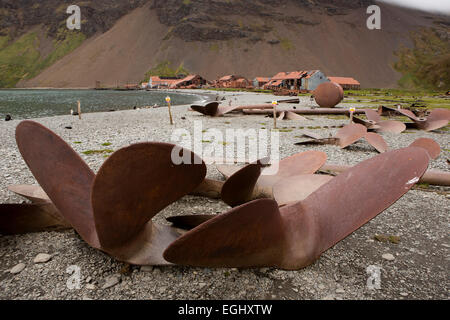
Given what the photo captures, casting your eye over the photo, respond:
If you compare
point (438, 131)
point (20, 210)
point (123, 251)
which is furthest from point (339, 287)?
point (438, 131)

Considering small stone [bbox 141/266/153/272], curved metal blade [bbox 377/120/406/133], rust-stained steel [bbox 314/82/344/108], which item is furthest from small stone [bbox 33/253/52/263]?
rust-stained steel [bbox 314/82/344/108]

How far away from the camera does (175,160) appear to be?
1.60 metres

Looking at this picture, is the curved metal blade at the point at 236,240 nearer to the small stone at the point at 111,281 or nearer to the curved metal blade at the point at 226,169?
the small stone at the point at 111,281

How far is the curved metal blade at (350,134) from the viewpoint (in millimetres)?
6551

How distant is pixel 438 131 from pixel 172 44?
147386 millimetres

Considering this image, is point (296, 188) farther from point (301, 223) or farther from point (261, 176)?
point (301, 223)

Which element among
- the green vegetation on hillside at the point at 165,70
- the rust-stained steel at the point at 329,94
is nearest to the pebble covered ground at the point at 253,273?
the rust-stained steel at the point at 329,94

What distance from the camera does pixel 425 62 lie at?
120000 mm

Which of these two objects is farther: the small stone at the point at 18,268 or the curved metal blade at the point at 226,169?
the curved metal blade at the point at 226,169

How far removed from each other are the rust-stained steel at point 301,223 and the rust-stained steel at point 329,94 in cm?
1597

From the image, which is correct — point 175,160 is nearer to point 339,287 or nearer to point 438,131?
point 339,287

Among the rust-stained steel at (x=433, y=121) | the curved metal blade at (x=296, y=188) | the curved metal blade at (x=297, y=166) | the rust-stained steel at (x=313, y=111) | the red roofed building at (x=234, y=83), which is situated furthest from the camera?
the red roofed building at (x=234, y=83)

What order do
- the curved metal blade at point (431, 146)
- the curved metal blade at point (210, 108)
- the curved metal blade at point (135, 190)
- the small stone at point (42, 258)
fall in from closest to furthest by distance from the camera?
the curved metal blade at point (135, 190) < the small stone at point (42, 258) < the curved metal blade at point (431, 146) < the curved metal blade at point (210, 108)

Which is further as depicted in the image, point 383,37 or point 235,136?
point 383,37
